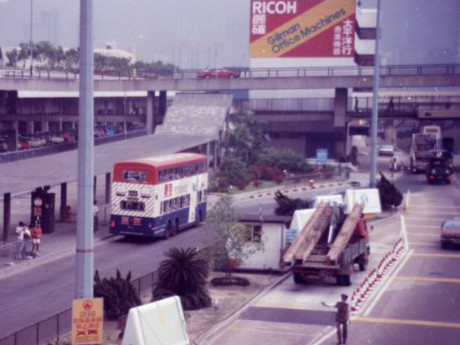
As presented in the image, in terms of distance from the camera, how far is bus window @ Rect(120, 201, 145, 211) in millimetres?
33522

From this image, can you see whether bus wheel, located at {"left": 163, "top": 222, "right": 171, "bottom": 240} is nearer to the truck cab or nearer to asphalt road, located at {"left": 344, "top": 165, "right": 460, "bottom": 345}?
asphalt road, located at {"left": 344, "top": 165, "right": 460, "bottom": 345}

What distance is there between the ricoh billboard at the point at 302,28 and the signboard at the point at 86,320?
62384mm

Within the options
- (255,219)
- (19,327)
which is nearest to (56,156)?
(255,219)

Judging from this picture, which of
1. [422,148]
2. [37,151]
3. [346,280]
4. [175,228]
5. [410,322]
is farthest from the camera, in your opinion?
[422,148]

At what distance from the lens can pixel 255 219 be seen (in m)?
27.3

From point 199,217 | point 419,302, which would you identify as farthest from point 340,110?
point 419,302

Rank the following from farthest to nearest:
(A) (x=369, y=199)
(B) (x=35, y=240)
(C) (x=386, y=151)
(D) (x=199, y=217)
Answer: (C) (x=386, y=151) < (A) (x=369, y=199) < (D) (x=199, y=217) < (B) (x=35, y=240)

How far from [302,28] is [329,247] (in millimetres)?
50850

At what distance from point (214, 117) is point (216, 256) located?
36340 millimetres

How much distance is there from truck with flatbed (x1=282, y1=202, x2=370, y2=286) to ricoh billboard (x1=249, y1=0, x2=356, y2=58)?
4652 cm

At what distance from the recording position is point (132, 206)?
110ft

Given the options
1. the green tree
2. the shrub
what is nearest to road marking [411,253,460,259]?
the green tree

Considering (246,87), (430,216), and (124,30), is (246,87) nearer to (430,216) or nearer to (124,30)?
(124,30)

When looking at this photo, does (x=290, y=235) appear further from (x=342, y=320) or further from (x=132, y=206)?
(x=342, y=320)
